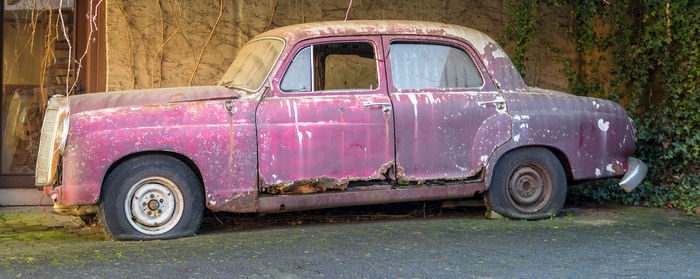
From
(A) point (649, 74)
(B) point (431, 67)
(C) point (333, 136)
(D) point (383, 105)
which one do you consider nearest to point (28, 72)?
(C) point (333, 136)

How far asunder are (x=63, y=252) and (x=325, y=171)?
6.72ft

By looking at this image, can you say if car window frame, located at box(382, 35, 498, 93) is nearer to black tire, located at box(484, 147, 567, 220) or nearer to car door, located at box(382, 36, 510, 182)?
car door, located at box(382, 36, 510, 182)

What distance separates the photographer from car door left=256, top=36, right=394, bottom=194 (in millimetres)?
5969

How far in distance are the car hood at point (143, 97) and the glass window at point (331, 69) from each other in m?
0.48

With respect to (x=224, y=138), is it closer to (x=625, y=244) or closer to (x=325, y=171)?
(x=325, y=171)

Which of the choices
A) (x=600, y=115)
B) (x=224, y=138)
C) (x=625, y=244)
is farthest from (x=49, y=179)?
(x=600, y=115)

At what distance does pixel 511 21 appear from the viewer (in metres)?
8.57

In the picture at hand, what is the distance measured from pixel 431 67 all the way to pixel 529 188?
141cm

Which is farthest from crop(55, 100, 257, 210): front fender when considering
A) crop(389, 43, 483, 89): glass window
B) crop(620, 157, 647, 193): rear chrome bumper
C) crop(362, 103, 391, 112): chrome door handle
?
crop(620, 157, 647, 193): rear chrome bumper

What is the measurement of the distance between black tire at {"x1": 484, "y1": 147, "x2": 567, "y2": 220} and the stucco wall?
297 centimetres

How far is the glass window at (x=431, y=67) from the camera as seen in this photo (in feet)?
21.2

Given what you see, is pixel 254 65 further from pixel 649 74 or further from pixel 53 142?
pixel 649 74

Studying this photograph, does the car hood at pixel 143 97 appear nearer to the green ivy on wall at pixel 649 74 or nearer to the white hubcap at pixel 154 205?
the white hubcap at pixel 154 205

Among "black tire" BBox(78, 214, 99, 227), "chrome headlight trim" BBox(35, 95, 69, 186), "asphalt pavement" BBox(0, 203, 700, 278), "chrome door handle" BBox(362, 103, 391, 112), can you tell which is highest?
"chrome door handle" BBox(362, 103, 391, 112)
